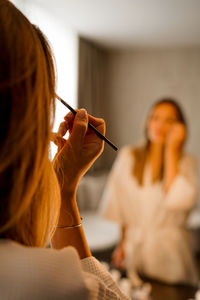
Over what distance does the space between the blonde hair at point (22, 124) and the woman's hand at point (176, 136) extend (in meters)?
1.08

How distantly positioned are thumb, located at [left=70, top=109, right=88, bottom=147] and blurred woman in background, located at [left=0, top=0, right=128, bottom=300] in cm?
4

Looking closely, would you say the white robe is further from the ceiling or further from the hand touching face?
the ceiling

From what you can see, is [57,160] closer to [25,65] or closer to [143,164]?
[25,65]

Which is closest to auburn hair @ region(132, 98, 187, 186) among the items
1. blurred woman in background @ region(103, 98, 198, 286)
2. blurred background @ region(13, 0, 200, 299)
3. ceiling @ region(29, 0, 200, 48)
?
blurred woman in background @ region(103, 98, 198, 286)

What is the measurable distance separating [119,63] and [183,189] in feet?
6.46

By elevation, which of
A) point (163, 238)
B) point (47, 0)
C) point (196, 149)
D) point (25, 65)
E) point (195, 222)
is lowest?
point (195, 222)

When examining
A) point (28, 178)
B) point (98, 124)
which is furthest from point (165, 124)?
point (28, 178)

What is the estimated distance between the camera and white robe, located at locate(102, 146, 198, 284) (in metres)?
1.30

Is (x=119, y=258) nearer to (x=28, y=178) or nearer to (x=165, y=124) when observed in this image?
(x=165, y=124)

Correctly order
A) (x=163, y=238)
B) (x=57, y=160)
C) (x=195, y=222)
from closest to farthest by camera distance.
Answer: (x=57, y=160), (x=163, y=238), (x=195, y=222)

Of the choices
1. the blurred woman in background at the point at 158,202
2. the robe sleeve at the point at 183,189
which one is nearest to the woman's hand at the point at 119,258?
the blurred woman in background at the point at 158,202

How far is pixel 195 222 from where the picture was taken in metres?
2.28

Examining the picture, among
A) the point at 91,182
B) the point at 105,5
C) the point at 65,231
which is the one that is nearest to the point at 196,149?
the point at 91,182

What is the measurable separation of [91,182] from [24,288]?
7.34 ft
